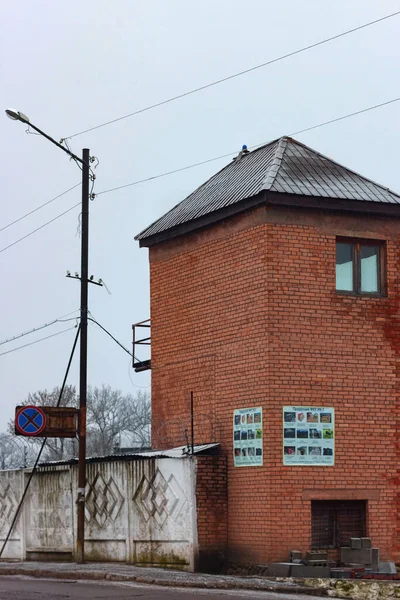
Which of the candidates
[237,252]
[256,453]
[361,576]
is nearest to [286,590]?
[361,576]

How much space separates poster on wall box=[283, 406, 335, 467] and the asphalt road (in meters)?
4.10

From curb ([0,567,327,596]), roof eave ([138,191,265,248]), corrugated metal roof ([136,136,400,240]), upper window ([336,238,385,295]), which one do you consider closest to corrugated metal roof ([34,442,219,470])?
curb ([0,567,327,596])

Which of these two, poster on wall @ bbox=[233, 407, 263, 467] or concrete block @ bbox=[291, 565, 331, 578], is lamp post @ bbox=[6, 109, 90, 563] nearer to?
poster on wall @ bbox=[233, 407, 263, 467]

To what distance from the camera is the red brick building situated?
2288cm

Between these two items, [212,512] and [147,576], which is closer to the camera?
[147,576]

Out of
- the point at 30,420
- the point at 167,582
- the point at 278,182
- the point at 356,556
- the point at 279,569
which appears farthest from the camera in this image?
the point at 30,420

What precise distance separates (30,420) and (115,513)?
107 inches

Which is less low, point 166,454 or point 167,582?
point 166,454

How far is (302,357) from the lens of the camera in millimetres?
23234

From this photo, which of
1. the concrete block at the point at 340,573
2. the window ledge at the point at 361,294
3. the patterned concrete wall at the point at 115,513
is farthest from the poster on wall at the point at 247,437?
the window ledge at the point at 361,294

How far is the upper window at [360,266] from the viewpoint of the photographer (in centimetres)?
2409

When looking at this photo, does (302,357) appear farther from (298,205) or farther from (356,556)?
(356,556)

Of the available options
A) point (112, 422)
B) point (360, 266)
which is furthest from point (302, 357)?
point (112, 422)

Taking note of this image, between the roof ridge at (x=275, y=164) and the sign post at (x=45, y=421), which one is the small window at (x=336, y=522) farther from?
the roof ridge at (x=275, y=164)
